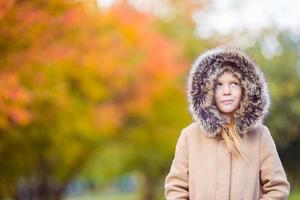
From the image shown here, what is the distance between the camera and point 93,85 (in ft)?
77.9

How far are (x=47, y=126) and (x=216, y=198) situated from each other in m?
18.3

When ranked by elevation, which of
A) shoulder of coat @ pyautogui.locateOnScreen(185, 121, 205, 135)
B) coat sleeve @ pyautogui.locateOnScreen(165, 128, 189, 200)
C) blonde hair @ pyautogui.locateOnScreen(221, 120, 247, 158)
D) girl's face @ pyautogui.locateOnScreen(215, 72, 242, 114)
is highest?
girl's face @ pyautogui.locateOnScreen(215, 72, 242, 114)

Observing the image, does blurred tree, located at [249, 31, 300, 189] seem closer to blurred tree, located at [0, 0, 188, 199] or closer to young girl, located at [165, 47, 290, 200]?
blurred tree, located at [0, 0, 188, 199]

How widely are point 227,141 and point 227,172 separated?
0.16m

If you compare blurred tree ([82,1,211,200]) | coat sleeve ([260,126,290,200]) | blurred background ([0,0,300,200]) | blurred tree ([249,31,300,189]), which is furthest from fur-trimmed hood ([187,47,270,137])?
blurred tree ([249,31,300,189])

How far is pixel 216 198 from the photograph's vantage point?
4.38m

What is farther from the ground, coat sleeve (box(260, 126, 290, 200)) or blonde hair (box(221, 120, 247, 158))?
blonde hair (box(221, 120, 247, 158))

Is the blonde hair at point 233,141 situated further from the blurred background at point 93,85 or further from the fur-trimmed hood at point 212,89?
the blurred background at point 93,85

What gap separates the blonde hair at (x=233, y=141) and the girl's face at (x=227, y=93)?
11 centimetres

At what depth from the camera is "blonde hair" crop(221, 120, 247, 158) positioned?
14.3ft

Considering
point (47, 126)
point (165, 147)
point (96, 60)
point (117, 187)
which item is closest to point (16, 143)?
point (47, 126)

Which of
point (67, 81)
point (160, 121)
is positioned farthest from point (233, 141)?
point (160, 121)

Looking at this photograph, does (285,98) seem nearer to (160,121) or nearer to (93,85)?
(160,121)

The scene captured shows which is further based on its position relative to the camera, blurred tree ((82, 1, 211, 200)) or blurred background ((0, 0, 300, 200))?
blurred tree ((82, 1, 211, 200))
